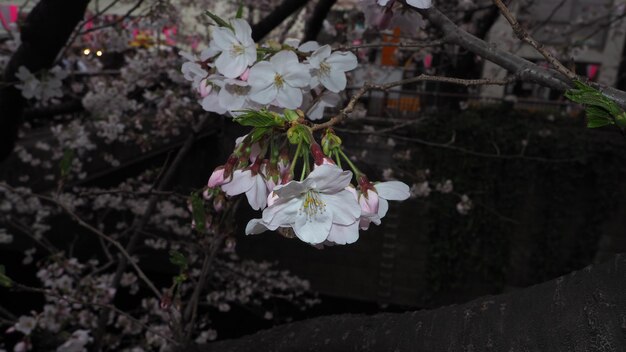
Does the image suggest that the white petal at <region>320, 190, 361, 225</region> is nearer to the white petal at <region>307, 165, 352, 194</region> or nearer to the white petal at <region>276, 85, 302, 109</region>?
the white petal at <region>307, 165, 352, 194</region>

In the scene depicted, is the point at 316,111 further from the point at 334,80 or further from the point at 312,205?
the point at 312,205

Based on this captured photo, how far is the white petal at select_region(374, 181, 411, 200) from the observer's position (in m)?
0.73

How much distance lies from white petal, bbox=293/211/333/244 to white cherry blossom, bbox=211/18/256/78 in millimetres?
344

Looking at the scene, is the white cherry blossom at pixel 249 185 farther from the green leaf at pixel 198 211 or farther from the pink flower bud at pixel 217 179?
the green leaf at pixel 198 211

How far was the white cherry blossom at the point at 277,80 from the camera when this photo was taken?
824 mm

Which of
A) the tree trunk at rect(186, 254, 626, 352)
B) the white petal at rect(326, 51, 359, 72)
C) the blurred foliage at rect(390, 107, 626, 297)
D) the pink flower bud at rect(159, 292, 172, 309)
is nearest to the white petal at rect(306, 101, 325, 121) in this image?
the white petal at rect(326, 51, 359, 72)

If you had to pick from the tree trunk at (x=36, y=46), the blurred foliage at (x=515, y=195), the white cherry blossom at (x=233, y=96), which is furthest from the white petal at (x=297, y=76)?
the blurred foliage at (x=515, y=195)

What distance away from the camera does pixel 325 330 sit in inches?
43.0

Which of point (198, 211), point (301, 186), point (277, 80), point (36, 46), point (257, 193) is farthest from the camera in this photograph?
point (36, 46)

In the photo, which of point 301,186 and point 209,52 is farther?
point 209,52

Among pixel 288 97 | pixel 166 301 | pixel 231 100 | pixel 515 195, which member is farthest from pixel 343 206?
pixel 515 195

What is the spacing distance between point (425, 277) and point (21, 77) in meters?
6.53

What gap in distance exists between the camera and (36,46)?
6.46 feet

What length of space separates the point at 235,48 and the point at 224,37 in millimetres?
30
